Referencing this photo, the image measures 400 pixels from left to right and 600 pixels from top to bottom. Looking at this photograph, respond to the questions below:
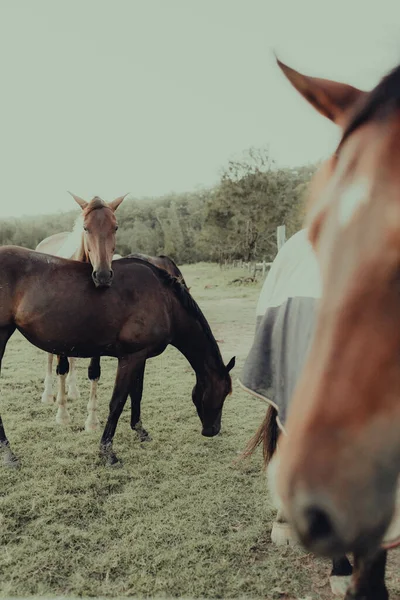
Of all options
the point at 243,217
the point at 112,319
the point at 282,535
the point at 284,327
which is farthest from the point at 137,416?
the point at 243,217

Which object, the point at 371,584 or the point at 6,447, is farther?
the point at 6,447

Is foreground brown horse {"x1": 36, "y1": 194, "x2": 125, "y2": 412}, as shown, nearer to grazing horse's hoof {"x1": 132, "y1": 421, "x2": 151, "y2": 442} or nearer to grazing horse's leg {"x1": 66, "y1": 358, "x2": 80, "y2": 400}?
grazing horse's hoof {"x1": 132, "y1": 421, "x2": 151, "y2": 442}

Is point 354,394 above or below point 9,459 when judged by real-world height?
above

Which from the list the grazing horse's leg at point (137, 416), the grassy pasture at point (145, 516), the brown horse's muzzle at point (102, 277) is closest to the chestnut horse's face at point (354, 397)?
the grassy pasture at point (145, 516)

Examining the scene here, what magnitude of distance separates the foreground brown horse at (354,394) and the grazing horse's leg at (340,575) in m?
1.80

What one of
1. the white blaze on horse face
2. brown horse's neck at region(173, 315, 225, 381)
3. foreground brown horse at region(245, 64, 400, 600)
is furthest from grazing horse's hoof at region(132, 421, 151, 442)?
the white blaze on horse face

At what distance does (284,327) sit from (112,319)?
2.17 meters

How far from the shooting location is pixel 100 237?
3889mm

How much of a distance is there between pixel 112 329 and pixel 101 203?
114 centimetres

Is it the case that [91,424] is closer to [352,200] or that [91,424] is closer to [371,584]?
[371,584]

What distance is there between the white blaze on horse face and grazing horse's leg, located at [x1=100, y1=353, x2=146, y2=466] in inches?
128

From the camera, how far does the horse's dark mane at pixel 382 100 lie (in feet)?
2.72

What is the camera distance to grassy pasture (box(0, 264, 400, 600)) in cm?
233

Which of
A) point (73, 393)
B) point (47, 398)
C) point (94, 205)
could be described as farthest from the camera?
point (73, 393)
